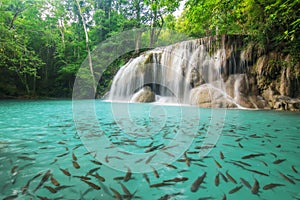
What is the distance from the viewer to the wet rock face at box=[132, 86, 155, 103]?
11.7m

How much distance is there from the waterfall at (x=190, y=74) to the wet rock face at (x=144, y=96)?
0.11 metres

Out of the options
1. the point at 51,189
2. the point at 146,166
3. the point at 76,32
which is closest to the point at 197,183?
the point at 146,166

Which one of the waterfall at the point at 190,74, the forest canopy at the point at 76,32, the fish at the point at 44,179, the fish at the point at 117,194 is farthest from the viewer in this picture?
the forest canopy at the point at 76,32

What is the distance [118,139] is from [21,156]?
1309 mm

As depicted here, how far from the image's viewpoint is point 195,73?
10930 mm

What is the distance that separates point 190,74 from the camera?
11.1 metres

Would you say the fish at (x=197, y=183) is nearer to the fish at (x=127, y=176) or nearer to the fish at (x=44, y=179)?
the fish at (x=127, y=176)

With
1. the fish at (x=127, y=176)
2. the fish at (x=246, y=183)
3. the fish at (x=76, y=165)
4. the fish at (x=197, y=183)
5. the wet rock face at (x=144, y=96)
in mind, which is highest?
the wet rock face at (x=144, y=96)

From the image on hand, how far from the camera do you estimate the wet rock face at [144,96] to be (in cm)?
1168

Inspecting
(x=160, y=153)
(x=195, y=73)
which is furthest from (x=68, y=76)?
(x=160, y=153)

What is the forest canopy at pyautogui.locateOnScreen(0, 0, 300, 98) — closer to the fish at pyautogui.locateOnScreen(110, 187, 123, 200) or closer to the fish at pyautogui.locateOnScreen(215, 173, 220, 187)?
the fish at pyautogui.locateOnScreen(215, 173, 220, 187)

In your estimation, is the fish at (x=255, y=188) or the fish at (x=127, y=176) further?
the fish at (x=127, y=176)

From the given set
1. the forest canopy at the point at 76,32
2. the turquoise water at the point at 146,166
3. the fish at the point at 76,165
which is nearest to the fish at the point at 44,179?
the turquoise water at the point at 146,166

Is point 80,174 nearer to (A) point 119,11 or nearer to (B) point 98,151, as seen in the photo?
(B) point 98,151
